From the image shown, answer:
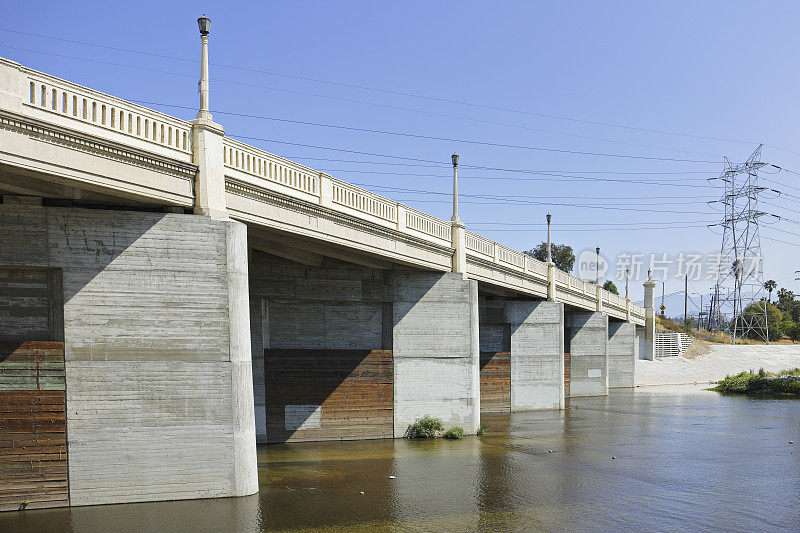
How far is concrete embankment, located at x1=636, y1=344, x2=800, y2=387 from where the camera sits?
69438mm

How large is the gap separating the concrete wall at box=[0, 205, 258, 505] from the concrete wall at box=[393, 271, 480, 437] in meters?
11.3

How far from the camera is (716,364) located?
75812mm

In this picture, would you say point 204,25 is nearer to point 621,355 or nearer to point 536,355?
point 536,355

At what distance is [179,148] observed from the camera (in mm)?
16516

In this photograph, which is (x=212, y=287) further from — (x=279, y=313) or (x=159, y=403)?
(x=279, y=313)

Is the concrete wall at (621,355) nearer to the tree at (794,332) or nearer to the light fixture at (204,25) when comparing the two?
the tree at (794,332)

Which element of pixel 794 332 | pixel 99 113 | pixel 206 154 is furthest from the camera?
pixel 794 332

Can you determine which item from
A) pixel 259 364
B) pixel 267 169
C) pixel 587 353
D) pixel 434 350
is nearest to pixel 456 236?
pixel 434 350

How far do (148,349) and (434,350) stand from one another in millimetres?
13777

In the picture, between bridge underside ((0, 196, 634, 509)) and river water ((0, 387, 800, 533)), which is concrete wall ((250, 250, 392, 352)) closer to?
river water ((0, 387, 800, 533))

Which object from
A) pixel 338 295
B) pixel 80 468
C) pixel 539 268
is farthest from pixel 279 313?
pixel 539 268

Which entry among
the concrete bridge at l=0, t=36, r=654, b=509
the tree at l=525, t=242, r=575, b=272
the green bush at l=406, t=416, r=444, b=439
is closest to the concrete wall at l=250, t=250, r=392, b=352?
the green bush at l=406, t=416, r=444, b=439

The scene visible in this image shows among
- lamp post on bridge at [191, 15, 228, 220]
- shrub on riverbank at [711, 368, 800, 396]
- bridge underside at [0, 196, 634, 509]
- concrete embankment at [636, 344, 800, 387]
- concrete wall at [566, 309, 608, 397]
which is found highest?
lamp post on bridge at [191, 15, 228, 220]

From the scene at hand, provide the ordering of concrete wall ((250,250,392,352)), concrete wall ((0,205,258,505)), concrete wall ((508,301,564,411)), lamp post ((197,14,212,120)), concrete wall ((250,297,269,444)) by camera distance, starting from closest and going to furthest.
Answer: concrete wall ((0,205,258,505))
lamp post ((197,14,212,120))
concrete wall ((250,297,269,444))
concrete wall ((250,250,392,352))
concrete wall ((508,301,564,411))
